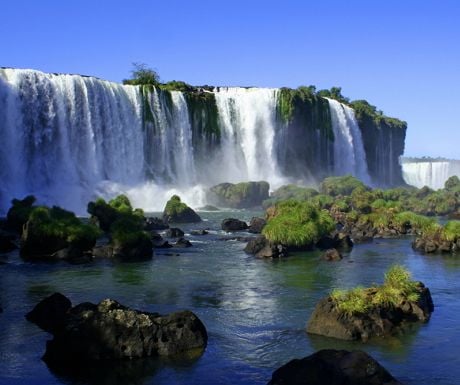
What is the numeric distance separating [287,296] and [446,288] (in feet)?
22.1

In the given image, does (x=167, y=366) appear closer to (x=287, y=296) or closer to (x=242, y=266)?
(x=287, y=296)

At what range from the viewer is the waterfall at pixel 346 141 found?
341 feet

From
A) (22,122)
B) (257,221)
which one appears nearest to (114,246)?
(257,221)

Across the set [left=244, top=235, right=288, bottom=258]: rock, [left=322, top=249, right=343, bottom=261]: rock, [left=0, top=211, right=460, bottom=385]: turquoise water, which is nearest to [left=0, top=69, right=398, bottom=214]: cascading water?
[left=244, top=235, right=288, bottom=258]: rock

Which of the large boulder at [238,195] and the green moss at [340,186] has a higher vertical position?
the green moss at [340,186]

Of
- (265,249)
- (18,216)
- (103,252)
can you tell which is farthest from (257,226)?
(18,216)

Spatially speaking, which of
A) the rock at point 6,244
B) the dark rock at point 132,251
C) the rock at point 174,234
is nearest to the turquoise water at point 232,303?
the dark rock at point 132,251

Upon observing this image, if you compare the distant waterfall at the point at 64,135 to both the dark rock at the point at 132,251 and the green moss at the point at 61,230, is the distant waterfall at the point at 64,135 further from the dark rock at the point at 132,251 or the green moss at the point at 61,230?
the dark rock at the point at 132,251

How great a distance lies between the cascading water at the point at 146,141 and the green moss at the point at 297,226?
27272mm

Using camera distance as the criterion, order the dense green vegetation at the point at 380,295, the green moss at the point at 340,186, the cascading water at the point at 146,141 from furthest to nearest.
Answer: the green moss at the point at 340,186, the cascading water at the point at 146,141, the dense green vegetation at the point at 380,295

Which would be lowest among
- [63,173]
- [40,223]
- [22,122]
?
[40,223]

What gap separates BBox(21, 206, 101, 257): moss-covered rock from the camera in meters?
33.0

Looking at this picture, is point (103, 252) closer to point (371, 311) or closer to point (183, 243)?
point (183, 243)

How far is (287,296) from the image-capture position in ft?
78.1
